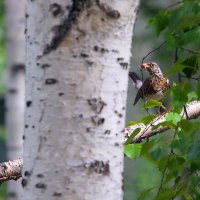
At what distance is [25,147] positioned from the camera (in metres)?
1.40

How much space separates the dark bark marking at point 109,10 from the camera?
4.40ft

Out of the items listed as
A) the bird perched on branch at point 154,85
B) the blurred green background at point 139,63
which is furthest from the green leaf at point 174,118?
the blurred green background at point 139,63

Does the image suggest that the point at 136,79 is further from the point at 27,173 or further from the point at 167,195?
the point at 27,173

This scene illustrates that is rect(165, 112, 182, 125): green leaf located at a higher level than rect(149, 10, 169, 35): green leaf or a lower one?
lower

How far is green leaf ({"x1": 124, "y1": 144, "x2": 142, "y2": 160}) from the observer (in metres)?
2.05

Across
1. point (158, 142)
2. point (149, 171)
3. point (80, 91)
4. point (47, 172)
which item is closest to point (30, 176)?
point (47, 172)

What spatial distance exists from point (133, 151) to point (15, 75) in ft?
15.0

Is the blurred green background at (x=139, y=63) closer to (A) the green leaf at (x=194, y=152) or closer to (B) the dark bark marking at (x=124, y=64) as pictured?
(A) the green leaf at (x=194, y=152)

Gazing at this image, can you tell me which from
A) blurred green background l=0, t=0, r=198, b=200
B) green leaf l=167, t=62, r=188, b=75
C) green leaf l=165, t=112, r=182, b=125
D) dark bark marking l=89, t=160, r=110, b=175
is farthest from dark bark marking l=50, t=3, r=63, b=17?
blurred green background l=0, t=0, r=198, b=200

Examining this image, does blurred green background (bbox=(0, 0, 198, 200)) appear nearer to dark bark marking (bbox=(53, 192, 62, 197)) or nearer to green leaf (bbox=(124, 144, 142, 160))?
green leaf (bbox=(124, 144, 142, 160))

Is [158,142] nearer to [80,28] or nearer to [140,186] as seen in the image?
[80,28]

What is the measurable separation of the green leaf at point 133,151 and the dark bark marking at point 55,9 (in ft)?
2.56

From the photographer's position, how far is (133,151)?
2064 mm

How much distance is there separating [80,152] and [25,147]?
115 mm
